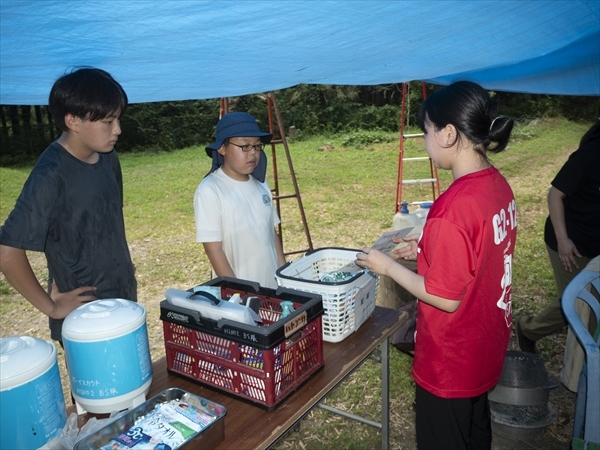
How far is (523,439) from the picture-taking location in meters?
2.65

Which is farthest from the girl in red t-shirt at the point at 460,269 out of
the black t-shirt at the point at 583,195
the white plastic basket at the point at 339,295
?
the black t-shirt at the point at 583,195

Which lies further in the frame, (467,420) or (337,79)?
(337,79)

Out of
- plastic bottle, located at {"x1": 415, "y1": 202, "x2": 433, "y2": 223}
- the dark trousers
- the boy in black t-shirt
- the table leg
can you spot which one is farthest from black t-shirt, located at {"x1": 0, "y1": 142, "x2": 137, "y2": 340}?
plastic bottle, located at {"x1": 415, "y1": 202, "x2": 433, "y2": 223}

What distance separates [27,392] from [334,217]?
21.8ft

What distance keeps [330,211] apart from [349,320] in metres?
6.12

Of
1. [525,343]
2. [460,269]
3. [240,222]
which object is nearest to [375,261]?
[460,269]

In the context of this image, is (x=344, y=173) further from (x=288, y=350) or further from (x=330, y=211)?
(x=288, y=350)

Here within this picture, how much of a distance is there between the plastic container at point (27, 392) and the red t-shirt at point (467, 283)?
113 centimetres

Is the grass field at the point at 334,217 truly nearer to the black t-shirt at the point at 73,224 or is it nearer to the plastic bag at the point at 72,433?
the black t-shirt at the point at 73,224

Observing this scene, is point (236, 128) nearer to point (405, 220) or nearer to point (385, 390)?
point (385, 390)

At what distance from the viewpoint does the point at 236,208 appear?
2365 millimetres

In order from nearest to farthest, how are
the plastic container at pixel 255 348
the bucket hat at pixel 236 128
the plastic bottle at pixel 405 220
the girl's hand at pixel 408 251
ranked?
1. the plastic container at pixel 255 348
2. the girl's hand at pixel 408 251
3. the bucket hat at pixel 236 128
4. the plastic bottle at pixel 405 220

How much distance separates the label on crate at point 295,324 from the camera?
135 cm

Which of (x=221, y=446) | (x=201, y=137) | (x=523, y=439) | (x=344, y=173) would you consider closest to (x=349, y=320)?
(x=221, y=446)
